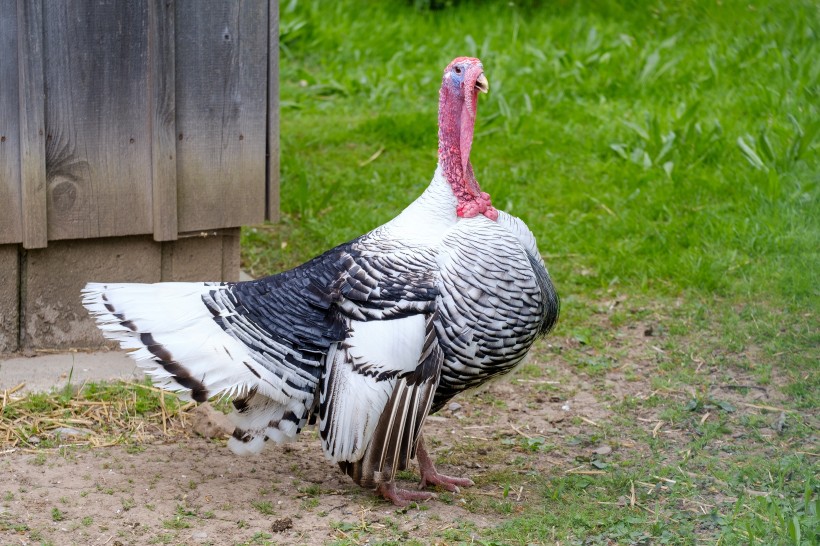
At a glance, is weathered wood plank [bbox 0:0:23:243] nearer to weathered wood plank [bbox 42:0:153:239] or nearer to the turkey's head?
weathered wood plank [bbox 42:0:153:239]

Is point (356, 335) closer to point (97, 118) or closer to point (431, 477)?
point (431, 477)

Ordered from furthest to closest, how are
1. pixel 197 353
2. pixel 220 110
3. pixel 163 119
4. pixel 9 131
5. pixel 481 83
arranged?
pixel 220 110
pixel 163 119
pixel 9 131
pixel 481 83
pixel 197 353

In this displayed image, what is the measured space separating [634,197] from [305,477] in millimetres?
3443

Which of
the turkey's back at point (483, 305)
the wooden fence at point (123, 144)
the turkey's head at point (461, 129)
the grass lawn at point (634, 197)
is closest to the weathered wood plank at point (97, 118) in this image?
the wooden fence at point (123, 144)

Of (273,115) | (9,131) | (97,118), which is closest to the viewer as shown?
(9,131)

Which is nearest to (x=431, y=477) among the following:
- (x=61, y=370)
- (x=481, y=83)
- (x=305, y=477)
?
(x=305, y=477)

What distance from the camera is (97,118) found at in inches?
181

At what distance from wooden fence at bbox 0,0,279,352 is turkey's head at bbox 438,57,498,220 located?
1324 millimetres

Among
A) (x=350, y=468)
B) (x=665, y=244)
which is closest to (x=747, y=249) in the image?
(x=665, y=244)

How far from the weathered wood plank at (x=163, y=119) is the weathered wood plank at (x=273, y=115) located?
0.49m

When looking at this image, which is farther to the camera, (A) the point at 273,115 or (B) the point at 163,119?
(A) the point at 273,115

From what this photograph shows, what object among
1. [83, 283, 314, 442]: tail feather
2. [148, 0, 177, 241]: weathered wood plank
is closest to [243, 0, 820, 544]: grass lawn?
A: [83, 283, 314, 442]: tail feather

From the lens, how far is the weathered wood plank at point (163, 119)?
15.1 ft

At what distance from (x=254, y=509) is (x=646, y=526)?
4.62 feet
